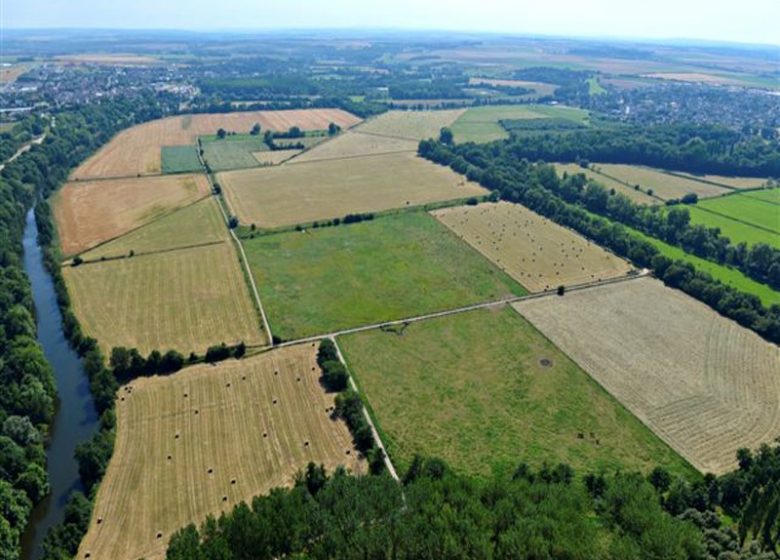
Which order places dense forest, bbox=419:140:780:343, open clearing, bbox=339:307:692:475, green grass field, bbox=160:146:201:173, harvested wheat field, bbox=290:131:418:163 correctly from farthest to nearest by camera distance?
harvested wheat field, bbox=290:131:418:163 < green grass field, bbox=160:146:201:173 < dense forest, bbox=419:140:780:343 < open clearing, bbox=339:307:692:475

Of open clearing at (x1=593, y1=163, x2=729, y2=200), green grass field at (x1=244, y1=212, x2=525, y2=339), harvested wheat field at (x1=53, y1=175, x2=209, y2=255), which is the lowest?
green grass field at (x1=244, y1=212, x2=525, y2=339)

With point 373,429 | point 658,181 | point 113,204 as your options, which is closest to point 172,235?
point 113,204

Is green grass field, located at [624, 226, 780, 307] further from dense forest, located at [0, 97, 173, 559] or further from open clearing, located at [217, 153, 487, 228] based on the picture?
dense forest, located at [0, 97, 173, 559]

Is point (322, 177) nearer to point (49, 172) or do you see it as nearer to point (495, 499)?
point (49, 172)

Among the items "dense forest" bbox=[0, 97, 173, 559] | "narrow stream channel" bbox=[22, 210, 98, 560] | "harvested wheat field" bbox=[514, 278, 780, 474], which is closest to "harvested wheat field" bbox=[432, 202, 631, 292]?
"harvested wheat field" bbox=[514, 278, 780, 474]

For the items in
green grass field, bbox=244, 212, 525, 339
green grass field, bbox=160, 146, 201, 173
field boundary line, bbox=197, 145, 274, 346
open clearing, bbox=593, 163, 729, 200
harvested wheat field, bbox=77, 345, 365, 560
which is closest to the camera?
harvested wheat field, bbox=77, 345, 365, 560

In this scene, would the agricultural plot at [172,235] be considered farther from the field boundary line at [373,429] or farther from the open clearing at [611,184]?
the open clearing at [611,184]

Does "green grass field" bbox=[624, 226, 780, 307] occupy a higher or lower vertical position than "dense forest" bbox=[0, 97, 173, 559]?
lower
